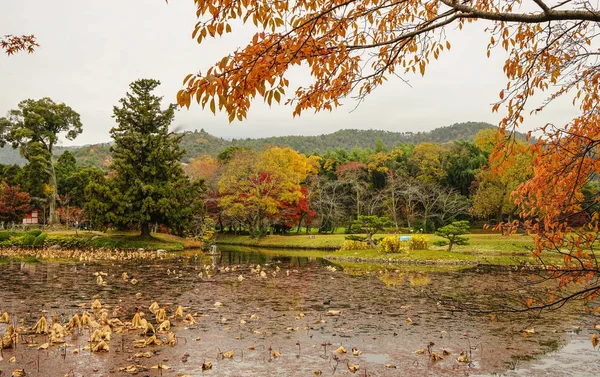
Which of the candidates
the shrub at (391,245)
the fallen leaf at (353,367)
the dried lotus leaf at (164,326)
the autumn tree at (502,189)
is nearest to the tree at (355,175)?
the autumn tree at (502,189)

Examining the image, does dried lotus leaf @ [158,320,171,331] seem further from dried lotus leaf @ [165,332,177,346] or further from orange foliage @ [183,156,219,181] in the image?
orange foliage @ [183,156,219,181]

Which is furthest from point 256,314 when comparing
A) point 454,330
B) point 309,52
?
point 309,52

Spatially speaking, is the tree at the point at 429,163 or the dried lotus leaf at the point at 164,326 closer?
the dried lotus leaf at the point at 164,326

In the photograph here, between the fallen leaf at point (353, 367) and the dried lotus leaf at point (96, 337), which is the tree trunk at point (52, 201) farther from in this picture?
the fallen leaf at point (353, 367)

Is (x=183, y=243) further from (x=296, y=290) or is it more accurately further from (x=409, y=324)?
(x=409, y=324)

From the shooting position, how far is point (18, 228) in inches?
1644

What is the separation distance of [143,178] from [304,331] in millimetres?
28016

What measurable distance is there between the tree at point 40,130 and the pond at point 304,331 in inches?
1150

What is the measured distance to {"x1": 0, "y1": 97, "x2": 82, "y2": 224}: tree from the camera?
41969mm

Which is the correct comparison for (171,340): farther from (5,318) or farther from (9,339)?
(5,318)

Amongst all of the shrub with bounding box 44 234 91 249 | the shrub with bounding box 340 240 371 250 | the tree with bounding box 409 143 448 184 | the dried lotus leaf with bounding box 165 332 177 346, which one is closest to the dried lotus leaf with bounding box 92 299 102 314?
the dried lotus leaf with bounding box 165 332 177 346

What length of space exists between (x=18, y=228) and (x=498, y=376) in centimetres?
4479

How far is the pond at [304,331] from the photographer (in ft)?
22.8

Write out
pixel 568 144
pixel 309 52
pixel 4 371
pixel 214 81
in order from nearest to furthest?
pixel 214 81, pixel 309 52, pixel 568 144, pixel 4 371
